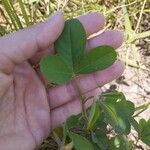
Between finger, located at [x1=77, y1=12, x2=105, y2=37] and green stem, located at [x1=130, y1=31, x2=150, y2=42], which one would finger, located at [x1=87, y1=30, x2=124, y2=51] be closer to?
finger, located at [x1=77, y1=12, x2=105, y2=37]

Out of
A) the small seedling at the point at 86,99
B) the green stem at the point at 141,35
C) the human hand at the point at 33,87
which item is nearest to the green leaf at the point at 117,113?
the small seedling at the point at 86,99

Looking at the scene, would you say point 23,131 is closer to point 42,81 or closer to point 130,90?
point 42,81

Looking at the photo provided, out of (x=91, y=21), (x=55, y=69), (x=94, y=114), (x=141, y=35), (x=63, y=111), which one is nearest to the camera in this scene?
(x=94, y=114)

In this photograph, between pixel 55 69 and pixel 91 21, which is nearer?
pixel 55 69

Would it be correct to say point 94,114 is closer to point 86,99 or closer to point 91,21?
point 86,99

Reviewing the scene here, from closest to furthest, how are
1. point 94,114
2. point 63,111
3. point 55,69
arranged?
point 94,114
point 55,69
point 63,111

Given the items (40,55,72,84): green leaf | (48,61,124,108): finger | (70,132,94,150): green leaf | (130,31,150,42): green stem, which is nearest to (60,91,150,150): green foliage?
(70,132,94,150): green leaf

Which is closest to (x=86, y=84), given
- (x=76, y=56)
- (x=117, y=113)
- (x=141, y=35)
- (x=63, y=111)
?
(x=63, y=111)

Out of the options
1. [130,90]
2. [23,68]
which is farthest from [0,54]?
[130,90]
